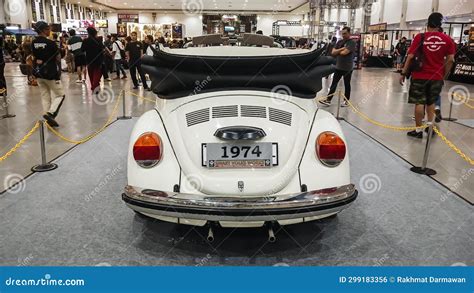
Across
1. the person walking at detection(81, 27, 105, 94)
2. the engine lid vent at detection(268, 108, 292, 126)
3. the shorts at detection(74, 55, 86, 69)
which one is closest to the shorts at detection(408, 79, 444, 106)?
the engine lid vent at detection(268, 108, 292, 126)

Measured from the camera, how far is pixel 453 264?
2664mm

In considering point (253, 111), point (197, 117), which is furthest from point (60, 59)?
point (253, 111)

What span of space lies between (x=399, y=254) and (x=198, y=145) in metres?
1.67

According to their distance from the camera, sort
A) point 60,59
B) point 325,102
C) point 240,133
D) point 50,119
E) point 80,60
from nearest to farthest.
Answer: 1. point 240,133
2. point 50,119
3. point 325,102
4. point 60,59
5. point 80,60

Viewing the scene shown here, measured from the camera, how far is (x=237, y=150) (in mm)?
2551

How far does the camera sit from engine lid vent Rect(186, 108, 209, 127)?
2703mm

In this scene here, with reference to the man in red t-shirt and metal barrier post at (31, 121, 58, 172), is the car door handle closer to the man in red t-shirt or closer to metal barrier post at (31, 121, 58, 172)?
metal barrier post at (31, 121, 58, 172)

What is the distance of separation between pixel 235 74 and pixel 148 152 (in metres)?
0.90

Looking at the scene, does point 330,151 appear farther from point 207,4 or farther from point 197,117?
point 207,4

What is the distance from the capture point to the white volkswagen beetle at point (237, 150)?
2.42 m

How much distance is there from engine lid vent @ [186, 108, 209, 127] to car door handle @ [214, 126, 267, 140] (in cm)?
18

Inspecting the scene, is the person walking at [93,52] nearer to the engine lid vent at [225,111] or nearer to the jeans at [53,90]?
the jeans at [53,90]

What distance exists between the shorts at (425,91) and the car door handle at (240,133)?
4.32 m

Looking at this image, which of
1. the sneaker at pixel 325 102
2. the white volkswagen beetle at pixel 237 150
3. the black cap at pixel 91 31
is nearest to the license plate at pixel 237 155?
the white volkswagen beetle at pixel 237 150
